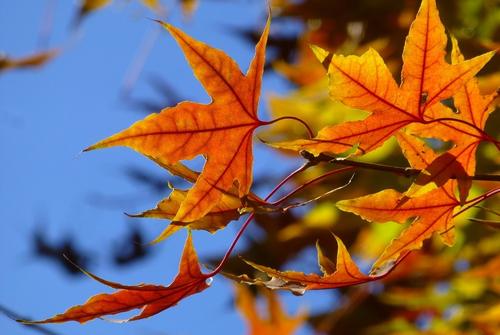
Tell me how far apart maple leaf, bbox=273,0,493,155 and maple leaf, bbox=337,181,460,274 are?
5 cm

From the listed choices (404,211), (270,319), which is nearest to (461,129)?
(404,211)

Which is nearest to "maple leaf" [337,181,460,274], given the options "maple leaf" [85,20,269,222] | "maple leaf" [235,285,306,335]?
"maple leaf" [85,20,269,222]

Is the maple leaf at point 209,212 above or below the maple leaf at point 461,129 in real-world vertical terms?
above

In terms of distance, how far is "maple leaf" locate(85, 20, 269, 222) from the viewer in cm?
59

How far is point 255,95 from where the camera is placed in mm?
620

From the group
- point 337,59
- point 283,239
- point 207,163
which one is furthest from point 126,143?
point 283,239

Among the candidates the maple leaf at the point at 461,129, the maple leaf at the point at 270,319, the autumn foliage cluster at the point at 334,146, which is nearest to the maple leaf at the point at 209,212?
the autumn foliage cluster at the point at 334,146

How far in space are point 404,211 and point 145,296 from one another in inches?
9.3

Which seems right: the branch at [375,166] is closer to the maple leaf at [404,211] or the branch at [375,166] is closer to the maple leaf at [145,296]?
the maple leaf at [404,211]

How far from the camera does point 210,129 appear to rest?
2.01 feet

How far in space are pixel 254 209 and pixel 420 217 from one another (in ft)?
0.48

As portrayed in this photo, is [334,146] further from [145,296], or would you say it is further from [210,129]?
[145,296]

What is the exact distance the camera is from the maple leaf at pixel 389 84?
→ 58cm

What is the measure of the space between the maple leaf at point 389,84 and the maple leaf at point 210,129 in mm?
45
